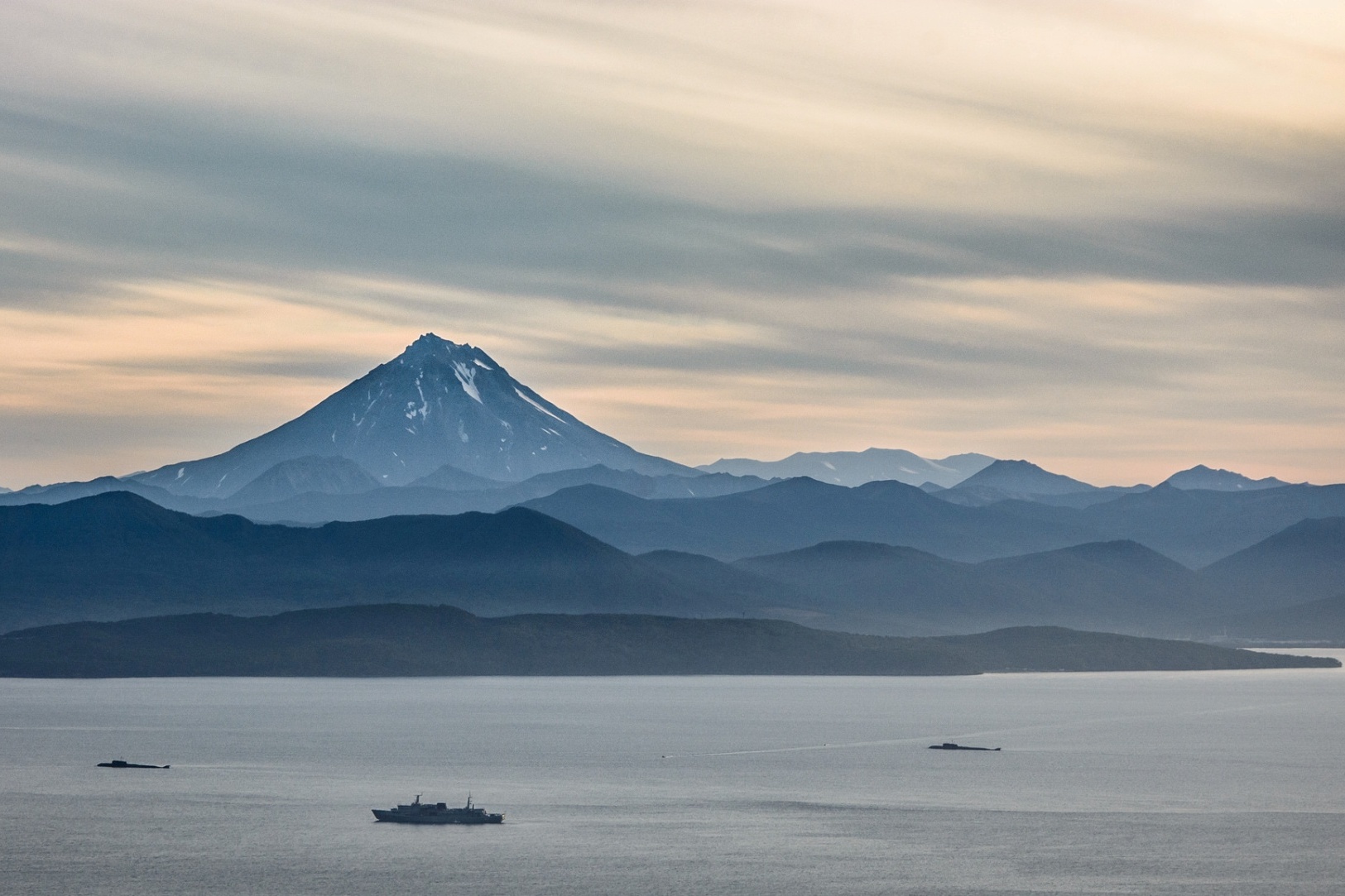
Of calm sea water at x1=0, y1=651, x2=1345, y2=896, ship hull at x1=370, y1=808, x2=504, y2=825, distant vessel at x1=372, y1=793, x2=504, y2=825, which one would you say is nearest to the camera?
calm sea water at x1=0, y1=651, x2=1345, y2=896

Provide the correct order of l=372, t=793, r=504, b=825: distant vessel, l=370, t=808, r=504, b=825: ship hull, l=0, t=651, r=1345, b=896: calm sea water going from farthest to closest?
l=372, t=793, r=504, b=825: distant vessel < l=370, t=808, r=504, b=825: ship hull < l=0, t=651, r=1345, b=896: calm sea water

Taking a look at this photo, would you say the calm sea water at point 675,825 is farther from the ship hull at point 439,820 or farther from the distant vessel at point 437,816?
the distant vessel at point 437,816

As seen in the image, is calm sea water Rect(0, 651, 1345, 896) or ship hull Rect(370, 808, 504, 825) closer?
calm sea water Rect(0, 651, 1345, 896)

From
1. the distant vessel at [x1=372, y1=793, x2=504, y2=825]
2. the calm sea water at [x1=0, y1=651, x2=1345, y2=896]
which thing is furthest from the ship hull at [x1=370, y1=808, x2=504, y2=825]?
the calm sea water at [x1=0, y1=651, x2=1345, y2=896]

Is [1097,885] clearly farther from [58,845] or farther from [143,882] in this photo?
[58,845]

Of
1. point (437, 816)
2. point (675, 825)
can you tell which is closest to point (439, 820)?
point (437, 816)

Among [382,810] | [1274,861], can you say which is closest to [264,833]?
[382,810]

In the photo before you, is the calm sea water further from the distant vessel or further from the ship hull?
the distant vessel

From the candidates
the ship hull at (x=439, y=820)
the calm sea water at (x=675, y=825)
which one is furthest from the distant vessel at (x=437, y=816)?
the calm sea water at (x=675, y=825)
